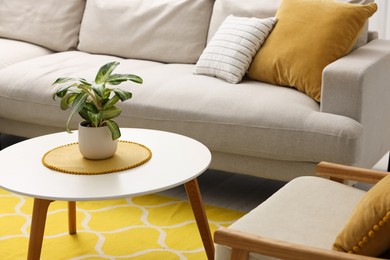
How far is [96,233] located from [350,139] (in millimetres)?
1130

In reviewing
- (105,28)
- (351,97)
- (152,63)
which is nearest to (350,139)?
(351,97)

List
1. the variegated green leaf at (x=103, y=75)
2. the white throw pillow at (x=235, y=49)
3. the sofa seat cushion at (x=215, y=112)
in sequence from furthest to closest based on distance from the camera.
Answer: the white throw pillow at (x=235, y=49), the sofa seat cushion at (x=215, y=112), the variegated green leaf at (x=103, y=75)

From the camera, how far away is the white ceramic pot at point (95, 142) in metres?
2.48

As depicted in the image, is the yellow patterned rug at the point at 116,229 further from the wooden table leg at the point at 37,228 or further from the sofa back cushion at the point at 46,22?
the sofa back cushion at the point at 46,22

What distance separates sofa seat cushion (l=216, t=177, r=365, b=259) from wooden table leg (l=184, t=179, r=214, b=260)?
1.41ft

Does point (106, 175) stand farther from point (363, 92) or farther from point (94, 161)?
point (363, 92)

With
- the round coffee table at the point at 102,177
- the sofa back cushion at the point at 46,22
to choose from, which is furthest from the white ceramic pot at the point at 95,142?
the sofa back cushion at the point at 46,22

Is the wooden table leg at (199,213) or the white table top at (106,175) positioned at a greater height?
the white table top at (106,175)

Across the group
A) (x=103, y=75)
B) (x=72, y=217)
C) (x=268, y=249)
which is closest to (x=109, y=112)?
(x=103, y=75)

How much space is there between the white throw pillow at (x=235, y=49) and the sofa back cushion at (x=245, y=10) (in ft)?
0.45

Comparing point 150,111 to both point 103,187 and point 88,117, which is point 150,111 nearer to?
point 88,117

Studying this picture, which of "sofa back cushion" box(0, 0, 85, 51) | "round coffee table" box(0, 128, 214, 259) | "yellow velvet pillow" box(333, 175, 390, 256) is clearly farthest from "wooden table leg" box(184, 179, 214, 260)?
"sofa back cushion" box(0, 0, 85, 51)

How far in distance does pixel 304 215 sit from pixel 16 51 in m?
2.58

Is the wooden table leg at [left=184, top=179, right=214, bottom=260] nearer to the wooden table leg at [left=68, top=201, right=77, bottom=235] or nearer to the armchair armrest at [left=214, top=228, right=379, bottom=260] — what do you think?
the wooden table leg at [left=68, top=201, right=77, bottom=235]
